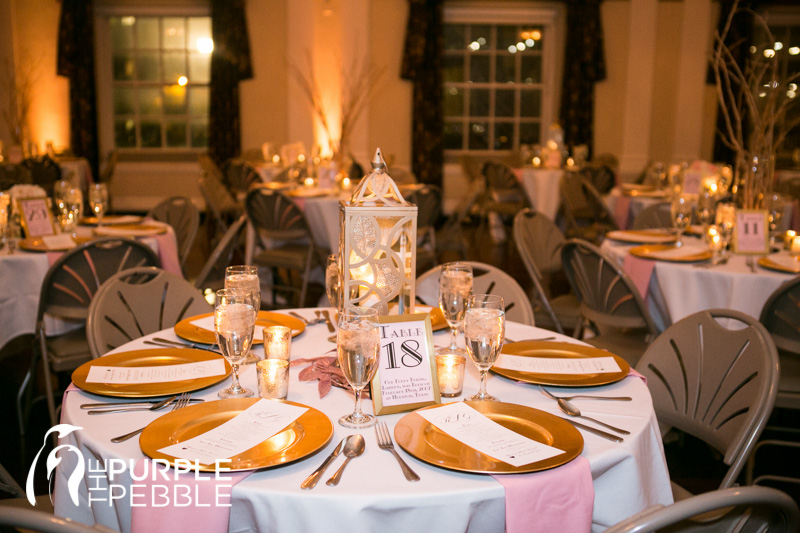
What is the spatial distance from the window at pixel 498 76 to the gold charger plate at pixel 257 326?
7.60 m

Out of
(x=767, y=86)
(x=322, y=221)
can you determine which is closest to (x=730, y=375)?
(x=767, y=86)

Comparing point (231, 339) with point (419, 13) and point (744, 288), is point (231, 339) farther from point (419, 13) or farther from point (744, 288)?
point (419, 13)

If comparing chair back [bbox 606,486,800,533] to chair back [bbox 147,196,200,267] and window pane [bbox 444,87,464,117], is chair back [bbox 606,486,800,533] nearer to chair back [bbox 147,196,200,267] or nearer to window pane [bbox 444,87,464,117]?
chair back [bbox 147,196,200,267]

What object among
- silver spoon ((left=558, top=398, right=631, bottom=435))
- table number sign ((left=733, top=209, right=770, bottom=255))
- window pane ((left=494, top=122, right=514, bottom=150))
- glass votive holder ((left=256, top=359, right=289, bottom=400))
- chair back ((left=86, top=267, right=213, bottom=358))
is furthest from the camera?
window pane ((left=494, top=122, right=514, bottom=150))

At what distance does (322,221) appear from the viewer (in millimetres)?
4914

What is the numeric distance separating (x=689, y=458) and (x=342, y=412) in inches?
80.5

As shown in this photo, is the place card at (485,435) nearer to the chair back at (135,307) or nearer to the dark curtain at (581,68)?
the chair back at (135,307)

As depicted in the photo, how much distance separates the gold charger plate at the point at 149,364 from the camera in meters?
1.41

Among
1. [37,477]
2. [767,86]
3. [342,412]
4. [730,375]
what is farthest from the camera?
[767,86]

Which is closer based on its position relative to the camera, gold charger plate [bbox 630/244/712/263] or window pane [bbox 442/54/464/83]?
gold charger plate [bbox 630/244/712/263]

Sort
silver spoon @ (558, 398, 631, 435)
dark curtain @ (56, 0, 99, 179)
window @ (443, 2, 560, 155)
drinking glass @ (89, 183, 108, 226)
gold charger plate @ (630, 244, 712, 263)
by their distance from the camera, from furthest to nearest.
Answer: window @ (443, 2, 560, 155), dark curtain @ (56, 0, 99, 179), drinking glass @ (89, 183, 108, 226), gold charger plate @ (630, 244, 712, 263), silver spoon @ (558, 398, 631, 435)

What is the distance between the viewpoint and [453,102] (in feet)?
30.3

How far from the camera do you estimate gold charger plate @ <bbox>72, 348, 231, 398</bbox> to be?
55.6 inches

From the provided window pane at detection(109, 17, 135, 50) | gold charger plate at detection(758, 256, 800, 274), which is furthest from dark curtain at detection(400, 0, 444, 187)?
gold charger plate at detection(758, 256, 800, 274)
